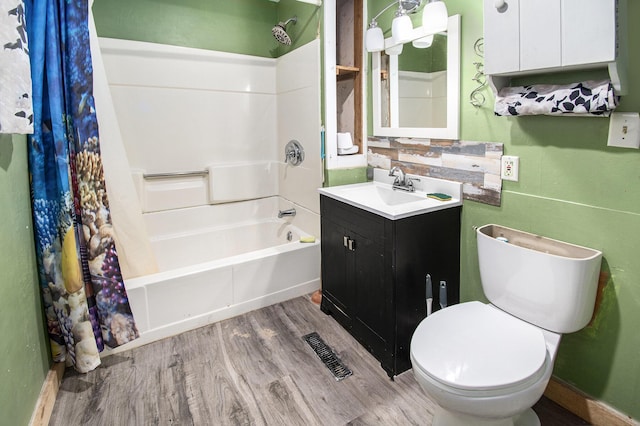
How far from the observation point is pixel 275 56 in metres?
3.03

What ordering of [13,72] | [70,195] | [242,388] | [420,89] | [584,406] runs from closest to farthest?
[13,72]
[584,406]
[70,195]
[242,388]
[420,89]

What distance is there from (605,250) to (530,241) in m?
0.27

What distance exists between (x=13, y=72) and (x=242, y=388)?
4.93 ft

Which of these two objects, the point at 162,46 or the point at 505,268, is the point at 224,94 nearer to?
the point at 162,46

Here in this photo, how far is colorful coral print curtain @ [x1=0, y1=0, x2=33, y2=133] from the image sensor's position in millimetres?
1095

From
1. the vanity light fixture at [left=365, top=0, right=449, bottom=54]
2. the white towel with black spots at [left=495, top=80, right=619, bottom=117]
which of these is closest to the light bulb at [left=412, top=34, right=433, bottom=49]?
the vanity light fixture at [left=365, top=0, right=449, bottom=54]

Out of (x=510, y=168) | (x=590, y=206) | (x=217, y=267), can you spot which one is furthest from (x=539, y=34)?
(x=217, y=267)

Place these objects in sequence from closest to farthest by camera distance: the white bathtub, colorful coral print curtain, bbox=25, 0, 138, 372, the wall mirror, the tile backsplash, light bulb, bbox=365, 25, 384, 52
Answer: colorful coral print curtain, bbox=25, 0, 138, 372, the tile backsplash, the wall mirror, the white bathtub, light bulb, bbox=365, 25, 384, 52

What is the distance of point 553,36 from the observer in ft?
4.15

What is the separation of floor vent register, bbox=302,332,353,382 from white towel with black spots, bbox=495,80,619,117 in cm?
140

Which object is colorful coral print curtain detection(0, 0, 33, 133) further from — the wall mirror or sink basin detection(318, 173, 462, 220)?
the wall mirror

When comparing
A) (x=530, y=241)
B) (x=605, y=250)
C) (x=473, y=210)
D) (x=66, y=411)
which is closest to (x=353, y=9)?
(x=473, y=210)

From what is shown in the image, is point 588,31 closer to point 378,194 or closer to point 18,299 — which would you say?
point 378,194

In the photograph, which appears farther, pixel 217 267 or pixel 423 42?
pixel 217 267
